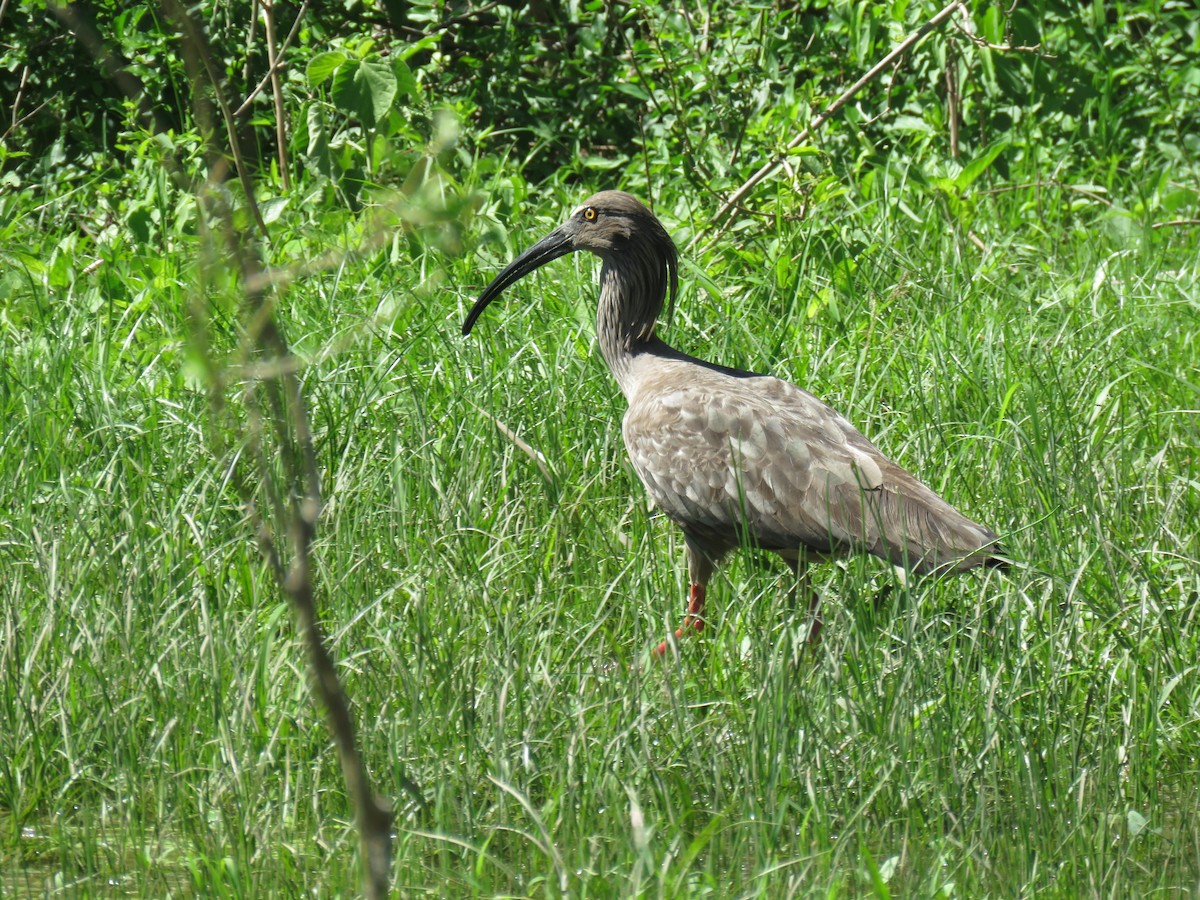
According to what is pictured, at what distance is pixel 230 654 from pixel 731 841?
1130 mm

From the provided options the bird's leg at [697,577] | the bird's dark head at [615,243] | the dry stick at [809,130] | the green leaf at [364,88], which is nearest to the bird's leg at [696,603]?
the bird's leg at [697,577]

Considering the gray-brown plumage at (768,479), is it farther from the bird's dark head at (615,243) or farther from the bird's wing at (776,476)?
the bird's dark head at (615,243)

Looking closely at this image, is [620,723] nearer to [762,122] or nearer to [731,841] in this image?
[731,841]

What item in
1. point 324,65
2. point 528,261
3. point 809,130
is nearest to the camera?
point 528,261

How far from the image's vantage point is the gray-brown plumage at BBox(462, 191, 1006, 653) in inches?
145

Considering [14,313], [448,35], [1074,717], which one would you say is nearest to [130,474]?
[14,313]

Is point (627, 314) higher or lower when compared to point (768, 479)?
higher

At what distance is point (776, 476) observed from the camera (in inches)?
156

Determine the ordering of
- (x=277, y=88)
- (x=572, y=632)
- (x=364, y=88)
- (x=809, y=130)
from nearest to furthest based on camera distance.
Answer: (x=572, y=632)
(x=364, y=88)
(x=809, y=130)
(x=277, y=88)

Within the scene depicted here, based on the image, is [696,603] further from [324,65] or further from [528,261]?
[324,65]

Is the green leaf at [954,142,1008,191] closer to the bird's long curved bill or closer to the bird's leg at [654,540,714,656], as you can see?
the bird's long curved bill

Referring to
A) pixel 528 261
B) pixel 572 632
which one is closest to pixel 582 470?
pixel 528 261

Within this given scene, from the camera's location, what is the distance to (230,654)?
3217mm

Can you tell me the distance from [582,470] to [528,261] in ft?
2.63
